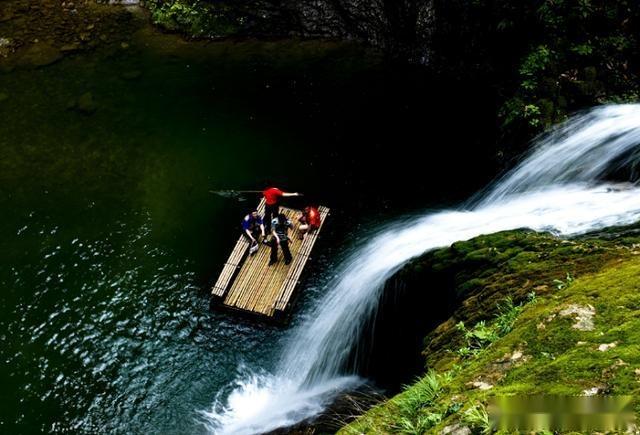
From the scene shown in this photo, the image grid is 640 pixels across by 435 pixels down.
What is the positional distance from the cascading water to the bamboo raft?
0.86m

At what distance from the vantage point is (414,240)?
10.8 metres

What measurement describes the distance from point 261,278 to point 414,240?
3.87 m

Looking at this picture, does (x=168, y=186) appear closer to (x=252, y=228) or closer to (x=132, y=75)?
(x=252, y=228)

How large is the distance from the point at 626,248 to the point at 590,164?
4149 millimetres

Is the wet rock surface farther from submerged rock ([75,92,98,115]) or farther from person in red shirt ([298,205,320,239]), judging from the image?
person in red shirt ([298,205,320,239])

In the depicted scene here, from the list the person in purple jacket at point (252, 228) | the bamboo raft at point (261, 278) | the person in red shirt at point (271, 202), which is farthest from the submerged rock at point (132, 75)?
the person in red shirt at point (271, 202)

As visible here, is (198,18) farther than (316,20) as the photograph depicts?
Yes

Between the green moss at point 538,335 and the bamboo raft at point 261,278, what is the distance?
4.79m

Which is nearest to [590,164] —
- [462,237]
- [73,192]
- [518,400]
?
[462,237]

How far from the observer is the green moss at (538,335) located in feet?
13.5

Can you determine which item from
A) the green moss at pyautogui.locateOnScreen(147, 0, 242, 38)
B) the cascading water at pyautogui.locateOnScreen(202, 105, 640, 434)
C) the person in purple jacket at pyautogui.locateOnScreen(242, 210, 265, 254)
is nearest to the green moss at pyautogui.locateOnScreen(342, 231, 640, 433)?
the cascading water at pyautogui.locateOnScreen(202, 105, 640, 434)

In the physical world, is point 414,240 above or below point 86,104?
below

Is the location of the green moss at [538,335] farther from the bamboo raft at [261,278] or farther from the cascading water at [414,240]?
the bamboo raft at [261,278]

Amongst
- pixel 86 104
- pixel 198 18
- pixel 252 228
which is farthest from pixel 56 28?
pixel 252 228
